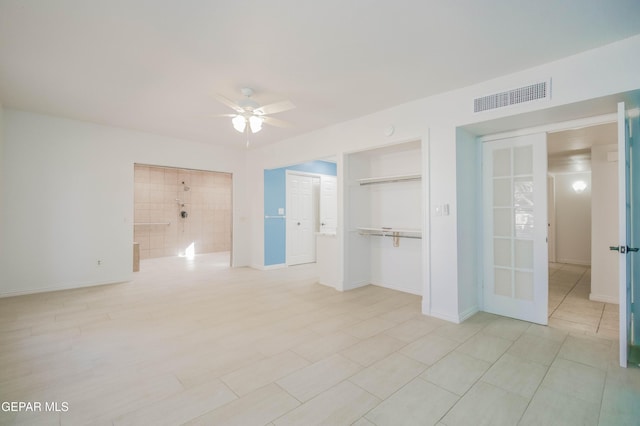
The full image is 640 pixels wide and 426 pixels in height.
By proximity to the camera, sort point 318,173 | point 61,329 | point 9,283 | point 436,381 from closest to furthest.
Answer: point 436,381 → point 61,329 → point 9,283 → point 318,173

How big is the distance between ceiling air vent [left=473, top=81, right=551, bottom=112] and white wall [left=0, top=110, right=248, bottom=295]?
5.19m

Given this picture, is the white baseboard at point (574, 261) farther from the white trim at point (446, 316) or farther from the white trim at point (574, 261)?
the white trim at point (446, 316)

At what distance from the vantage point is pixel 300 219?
7.11 meters

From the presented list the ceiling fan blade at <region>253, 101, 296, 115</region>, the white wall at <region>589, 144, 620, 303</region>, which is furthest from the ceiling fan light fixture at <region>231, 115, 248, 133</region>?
the white wall at <region>589, 144, 620, 303</region>

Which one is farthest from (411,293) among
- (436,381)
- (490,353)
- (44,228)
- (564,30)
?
(44,228)

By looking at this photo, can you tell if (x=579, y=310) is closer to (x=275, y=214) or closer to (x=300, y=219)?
(x=300, y=219)

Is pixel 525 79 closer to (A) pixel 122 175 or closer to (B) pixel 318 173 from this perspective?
(B) pixel 318 173

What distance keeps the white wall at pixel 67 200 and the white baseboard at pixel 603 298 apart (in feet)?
23.5

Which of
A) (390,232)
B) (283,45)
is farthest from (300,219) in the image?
(283,45)

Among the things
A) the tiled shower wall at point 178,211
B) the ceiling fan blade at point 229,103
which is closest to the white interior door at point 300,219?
the tiled shower wall at point 178,211

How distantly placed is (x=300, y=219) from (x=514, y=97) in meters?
5.02

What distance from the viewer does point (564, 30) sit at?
7.36ft

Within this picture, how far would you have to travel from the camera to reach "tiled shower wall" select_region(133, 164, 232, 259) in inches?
316

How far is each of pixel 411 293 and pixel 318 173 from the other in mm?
3909
